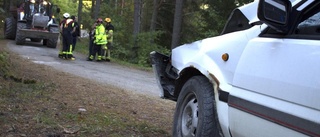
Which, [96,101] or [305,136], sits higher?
[305,136]

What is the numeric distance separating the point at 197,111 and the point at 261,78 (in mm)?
1212

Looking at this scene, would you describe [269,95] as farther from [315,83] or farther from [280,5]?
[280,5]

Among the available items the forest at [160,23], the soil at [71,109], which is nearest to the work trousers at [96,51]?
the forest at [160,23]

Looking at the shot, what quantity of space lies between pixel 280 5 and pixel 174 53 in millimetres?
2321

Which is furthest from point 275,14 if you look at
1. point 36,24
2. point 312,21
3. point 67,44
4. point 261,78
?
point 36,24

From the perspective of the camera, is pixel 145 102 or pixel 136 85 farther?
pixel 136 85

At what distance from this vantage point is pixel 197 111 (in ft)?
13.4

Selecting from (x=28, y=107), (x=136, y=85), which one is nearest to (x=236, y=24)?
(x=28, y=107)

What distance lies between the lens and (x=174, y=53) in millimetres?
5172

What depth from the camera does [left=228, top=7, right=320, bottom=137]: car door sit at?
251 centimetres

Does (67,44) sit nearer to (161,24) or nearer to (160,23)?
→ (161,24)

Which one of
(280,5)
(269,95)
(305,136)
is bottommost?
(305,136)

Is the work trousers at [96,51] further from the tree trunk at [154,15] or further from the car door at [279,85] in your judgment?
the car door at [279,85]

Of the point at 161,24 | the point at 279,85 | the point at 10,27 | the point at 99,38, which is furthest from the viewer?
the point at 161,24
